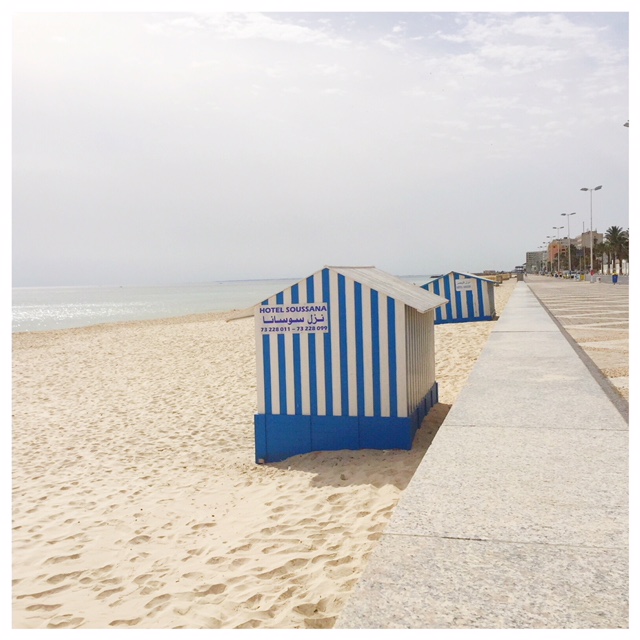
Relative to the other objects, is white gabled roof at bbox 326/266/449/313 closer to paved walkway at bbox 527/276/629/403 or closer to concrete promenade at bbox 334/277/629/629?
concrete promenade at bbox 334/277/629/629

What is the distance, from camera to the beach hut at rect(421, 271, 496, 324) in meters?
20.3

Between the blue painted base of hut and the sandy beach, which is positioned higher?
the blue painted base of hut

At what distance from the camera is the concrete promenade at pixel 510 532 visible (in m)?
2.22

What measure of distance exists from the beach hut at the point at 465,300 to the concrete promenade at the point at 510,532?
15.3 meters

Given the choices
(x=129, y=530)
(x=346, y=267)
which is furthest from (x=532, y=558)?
(x=346, y=267)

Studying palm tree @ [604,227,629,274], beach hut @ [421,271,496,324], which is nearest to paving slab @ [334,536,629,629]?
beach hut @ [421,271,496,324]

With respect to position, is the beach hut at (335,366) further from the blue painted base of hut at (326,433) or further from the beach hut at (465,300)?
the beach hut at (465,300)

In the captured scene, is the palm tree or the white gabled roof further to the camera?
the palm tree

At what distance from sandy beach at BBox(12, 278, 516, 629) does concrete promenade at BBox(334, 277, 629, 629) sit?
0.87 metres

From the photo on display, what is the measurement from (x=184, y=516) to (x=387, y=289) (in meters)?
3.04

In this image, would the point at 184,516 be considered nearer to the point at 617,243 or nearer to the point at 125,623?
the point at 125,623

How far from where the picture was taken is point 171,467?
23.0 ft

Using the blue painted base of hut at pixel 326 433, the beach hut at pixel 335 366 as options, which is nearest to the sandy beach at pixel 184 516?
the blue painted base of hut at pixel 326 433

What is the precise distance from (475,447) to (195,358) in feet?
41.6
